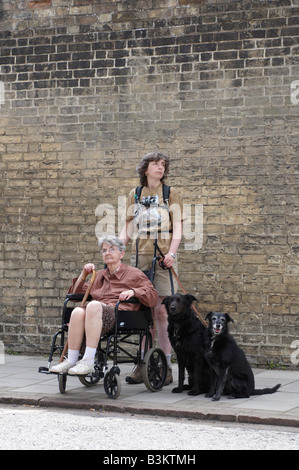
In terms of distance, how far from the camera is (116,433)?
5.85 meters

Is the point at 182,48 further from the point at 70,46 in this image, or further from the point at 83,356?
the point at 83,356

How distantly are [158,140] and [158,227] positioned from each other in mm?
1935

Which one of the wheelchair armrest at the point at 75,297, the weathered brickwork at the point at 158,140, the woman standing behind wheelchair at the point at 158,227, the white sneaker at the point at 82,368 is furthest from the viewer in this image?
the weathered brickwork at the point at 158,140

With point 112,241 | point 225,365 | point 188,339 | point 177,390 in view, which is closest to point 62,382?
point 177,390

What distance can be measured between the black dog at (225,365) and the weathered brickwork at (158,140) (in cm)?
194

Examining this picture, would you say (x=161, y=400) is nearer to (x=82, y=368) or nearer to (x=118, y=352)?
(x=118, y=352)

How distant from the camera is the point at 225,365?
706cm

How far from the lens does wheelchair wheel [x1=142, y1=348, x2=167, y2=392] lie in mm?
7359

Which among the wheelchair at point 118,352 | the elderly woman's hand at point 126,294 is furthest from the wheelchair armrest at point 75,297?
the elderly woman's hand at point 126,294

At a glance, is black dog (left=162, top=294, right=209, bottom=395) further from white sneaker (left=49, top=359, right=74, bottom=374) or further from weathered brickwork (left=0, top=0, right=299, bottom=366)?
weathered brickwork (left=0, top=0, right=299, bottom=366)

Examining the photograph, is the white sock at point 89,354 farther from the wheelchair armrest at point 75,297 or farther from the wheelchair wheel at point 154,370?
the wheelchair armrest at point 75,297

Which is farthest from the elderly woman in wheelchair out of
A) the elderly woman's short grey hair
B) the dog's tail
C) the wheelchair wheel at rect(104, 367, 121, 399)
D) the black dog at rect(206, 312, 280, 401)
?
the dog's tail

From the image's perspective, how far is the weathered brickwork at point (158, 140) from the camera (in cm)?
909
